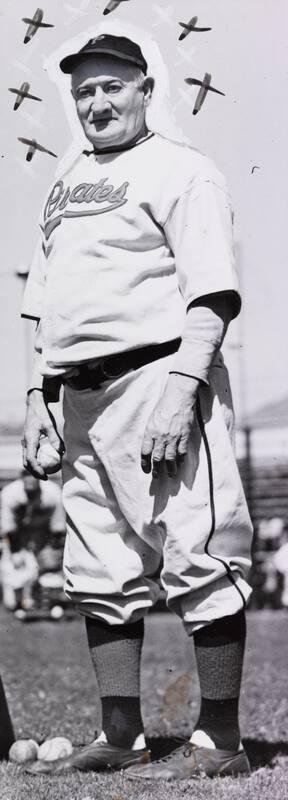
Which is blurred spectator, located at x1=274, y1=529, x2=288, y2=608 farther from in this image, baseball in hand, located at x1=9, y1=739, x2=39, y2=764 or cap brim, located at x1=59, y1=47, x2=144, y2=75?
cap brim, located at x1=59, y1=47, x2=144, y2=75

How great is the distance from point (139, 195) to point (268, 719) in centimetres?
187

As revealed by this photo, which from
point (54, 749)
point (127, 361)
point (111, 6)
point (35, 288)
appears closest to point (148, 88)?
point (111, 6)

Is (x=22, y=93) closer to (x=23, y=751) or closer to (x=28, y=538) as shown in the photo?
(x=23, y=751)

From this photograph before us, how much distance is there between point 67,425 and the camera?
3186 millimetres

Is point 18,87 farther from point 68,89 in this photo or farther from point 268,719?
point 268,719

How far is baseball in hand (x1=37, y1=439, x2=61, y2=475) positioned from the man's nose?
844 millimetres

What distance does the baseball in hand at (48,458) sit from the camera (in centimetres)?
321

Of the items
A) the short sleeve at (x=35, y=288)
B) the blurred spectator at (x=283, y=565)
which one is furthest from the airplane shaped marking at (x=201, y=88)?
the blurred spectator at (x=283, y=565)

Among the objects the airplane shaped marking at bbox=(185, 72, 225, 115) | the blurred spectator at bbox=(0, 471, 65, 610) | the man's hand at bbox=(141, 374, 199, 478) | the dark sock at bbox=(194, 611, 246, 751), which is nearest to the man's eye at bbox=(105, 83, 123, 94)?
the airplane shaped marking at bbox=(185, 72, 225, 115)

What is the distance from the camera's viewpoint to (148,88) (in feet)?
10.3

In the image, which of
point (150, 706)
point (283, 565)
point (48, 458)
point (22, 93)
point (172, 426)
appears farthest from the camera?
point (283, 565)

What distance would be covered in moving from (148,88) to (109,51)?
166 mm

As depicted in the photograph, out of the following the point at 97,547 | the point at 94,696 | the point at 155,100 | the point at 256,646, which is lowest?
the point at 256,646

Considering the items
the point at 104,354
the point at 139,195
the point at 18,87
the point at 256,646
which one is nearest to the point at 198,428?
the point at 104,354
